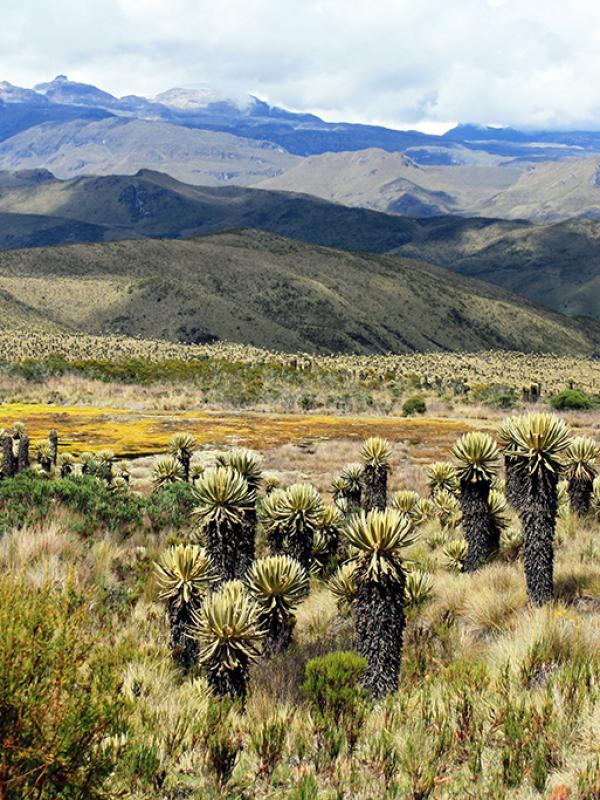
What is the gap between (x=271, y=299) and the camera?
100188 mm

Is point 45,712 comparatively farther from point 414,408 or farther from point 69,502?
point 414,408

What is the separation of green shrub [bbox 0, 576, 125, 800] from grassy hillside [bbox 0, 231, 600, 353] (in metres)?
79.0

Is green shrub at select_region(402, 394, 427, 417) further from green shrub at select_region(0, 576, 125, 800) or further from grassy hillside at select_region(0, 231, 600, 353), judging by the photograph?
grassy hillside at select_region(0, 231, 600, 353)

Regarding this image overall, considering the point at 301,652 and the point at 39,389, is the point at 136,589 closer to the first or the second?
the point at 301,652

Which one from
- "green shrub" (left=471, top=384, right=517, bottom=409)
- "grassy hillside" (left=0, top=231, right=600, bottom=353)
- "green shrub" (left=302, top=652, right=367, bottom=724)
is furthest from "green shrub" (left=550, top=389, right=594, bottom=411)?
"grassy hillside" (left=0, top=231, right=600, bottom=353)

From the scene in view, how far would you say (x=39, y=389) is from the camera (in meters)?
40.0

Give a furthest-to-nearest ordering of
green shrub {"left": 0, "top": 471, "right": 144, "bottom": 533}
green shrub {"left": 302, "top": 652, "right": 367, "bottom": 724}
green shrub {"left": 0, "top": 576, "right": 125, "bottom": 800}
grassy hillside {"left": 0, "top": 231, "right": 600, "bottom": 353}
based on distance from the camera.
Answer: grassy hillside {"left": 0, "top": 231, "right": 600, "bottom": 353}, green shrub {"left": 0, "top": 471, "right": 144, "bottom": 533}, green shrub {"left": 302, "top": 652, "right": 367, "bottom": 724}, green shrub {"left": 0, "top": 576, "right": 125, "bottom": 800}

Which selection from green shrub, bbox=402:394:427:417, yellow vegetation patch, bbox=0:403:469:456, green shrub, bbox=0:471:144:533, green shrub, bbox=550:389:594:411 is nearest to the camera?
green shrub, bbox=0:471:144:533

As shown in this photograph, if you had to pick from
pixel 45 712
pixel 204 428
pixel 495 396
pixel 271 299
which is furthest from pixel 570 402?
pixel 271 299

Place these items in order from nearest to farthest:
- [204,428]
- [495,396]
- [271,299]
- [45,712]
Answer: [45,712] → [204,428] → [495,396] → [271,299]

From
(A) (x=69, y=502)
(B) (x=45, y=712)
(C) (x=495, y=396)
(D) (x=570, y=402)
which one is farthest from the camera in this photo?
(C) (x=495, y=396)

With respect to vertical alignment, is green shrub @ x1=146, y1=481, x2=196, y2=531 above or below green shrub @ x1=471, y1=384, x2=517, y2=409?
below

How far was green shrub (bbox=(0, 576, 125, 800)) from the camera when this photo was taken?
3994 mm

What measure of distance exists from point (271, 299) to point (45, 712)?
9728 cm
